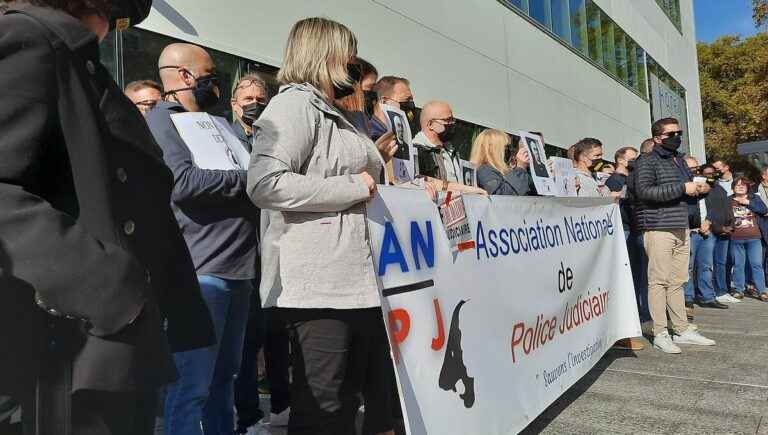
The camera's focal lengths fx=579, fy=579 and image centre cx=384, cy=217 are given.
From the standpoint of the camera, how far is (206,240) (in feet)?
8.25

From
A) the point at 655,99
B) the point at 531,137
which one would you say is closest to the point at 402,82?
the point at 531,137

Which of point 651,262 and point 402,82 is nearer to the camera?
point 402,82

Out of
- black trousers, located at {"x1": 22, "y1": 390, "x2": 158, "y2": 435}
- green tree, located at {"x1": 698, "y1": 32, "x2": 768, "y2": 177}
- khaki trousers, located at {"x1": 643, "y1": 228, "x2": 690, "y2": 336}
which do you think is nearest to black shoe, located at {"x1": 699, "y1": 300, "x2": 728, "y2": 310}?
khaki trousers, located at {"x1": 643, "y1": 228, "x2": 690, "y2": 336}

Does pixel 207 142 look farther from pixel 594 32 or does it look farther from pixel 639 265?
pixel 594 32

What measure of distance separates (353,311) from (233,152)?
42.2 inches

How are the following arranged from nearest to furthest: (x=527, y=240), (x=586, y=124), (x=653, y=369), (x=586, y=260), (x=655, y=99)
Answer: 1. (x=527, y=240)
2. (x=586, y=260)
3. (x=653, y=369)
4. (x=586, y=124)
5. (x=655, y=99)

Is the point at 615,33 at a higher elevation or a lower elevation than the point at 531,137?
higher

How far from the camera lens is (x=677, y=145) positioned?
504 cm

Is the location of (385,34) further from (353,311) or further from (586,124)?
(586,124)

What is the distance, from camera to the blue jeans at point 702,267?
7.80 meters

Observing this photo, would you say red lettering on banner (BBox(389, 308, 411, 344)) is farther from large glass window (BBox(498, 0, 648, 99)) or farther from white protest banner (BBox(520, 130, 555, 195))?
large glass window (BBox(498, 0, 648, 99))

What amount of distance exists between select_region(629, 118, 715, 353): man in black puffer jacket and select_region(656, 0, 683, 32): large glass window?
66.0 ft

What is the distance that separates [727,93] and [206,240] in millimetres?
39034

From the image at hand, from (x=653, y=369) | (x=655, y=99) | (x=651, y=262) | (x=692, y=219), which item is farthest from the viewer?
(x=655, y=99)
